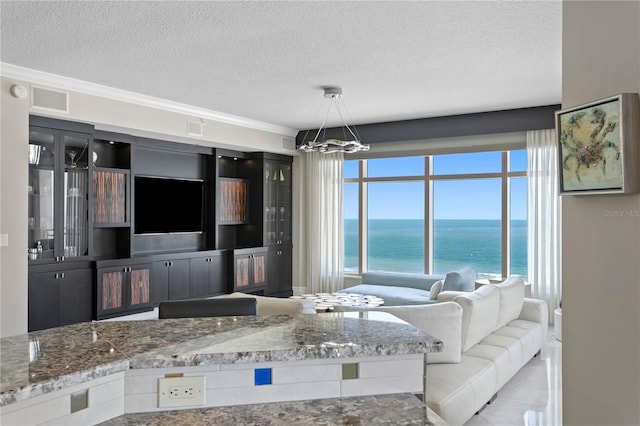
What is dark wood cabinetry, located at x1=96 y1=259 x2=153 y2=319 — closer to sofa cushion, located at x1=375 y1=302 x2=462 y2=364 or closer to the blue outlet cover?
sofa cushion, located at x1=375 y1=302 x2=462 y2=364

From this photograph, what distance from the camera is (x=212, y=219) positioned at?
7582mm

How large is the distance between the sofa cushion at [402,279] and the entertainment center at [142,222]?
76.9 inches

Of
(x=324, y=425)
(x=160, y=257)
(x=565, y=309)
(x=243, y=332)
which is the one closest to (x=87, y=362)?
(x=243, y=332)

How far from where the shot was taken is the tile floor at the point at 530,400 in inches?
133

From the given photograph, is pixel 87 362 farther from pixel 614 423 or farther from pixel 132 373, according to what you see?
pixel 614 423

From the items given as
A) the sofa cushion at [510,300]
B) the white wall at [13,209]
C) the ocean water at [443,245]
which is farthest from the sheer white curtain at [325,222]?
the ocean water at [443,245]

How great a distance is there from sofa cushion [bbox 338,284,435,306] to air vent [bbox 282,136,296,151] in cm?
277

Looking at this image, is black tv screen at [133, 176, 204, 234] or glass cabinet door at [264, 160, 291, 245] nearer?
black tv screen at [133, 176, 204, 234]

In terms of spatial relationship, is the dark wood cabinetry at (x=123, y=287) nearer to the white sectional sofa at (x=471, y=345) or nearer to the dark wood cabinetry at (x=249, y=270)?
the dark wood cabinetry at (x=249, y=270)

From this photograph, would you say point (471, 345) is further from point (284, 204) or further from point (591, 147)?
point (284, 204)

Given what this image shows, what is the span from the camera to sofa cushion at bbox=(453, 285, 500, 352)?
351 cm

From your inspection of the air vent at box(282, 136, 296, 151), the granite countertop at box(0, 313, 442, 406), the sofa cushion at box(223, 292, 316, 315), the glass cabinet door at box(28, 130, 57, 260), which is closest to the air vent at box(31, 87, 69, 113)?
the glass cabinet door at box(28, 130, 57, 260)

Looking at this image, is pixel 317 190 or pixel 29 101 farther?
pixel 317 190

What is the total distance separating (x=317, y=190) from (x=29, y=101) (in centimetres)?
455
